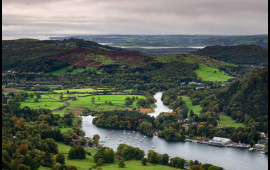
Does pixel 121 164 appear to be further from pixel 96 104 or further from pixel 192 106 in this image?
pixel 192 106

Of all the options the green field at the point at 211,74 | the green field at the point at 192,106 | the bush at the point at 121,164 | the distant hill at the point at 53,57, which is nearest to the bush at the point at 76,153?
the bush at the point at 121,164

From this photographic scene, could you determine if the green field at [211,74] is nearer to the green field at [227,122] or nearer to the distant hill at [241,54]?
the distant hill at [241,54]

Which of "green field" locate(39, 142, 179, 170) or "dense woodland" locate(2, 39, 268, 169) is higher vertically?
"dense woodland" locate(2, 39, 268, 169)

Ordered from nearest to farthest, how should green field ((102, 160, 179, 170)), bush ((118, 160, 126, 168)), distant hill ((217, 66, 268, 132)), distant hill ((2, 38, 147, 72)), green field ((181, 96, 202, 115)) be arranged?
green field ((102, 160, 179, 170)) < bush ((118, 160, 126, 168)) < distant hill ((217, 66, 268, 132)) < green field ((181, 96, 202, 115)) < distant hill ((2, 38, 147, 72))

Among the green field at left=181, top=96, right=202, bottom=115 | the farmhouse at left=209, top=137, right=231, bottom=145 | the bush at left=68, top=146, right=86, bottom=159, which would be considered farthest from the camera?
the green field at left=181, top=96, right=202, bottom=115

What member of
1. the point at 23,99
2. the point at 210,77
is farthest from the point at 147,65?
the point at 23,99

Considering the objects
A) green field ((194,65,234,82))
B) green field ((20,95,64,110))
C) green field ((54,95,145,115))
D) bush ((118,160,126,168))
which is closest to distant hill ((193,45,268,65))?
green field ((194,65,234,82))

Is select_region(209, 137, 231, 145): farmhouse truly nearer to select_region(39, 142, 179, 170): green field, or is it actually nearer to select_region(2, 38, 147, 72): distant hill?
select_region(39, 142, 179, 170): green field
